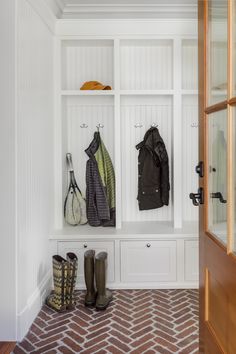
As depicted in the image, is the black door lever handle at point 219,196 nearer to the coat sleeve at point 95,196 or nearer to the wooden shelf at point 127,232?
the wooden shelf at point 127,232

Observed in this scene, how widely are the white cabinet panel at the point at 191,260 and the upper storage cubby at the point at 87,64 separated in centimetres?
182

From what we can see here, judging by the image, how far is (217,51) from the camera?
1525mm

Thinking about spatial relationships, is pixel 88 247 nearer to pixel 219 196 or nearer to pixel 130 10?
pixel 219 196

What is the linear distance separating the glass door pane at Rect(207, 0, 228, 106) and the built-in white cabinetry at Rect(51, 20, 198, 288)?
191 centimetres

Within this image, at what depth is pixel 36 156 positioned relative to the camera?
2.90 metres

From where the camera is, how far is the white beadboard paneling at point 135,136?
3.88 m

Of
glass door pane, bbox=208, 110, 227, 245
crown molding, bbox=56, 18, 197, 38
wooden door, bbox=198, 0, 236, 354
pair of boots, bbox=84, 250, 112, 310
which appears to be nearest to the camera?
wooden door, bbox=198, 0, 236, 354

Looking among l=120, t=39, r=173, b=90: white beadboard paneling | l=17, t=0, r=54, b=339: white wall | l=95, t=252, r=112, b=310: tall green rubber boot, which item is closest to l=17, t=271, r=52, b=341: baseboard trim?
l=17, t=0, r=54, b=339: white wall

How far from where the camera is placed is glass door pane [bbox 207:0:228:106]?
143 cm

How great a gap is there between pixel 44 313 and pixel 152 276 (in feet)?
3.37

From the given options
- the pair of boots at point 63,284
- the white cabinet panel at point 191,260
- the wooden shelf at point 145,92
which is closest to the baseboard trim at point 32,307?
the pair of boots at point 63,284

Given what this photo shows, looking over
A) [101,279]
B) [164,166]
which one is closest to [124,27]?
[164,166]

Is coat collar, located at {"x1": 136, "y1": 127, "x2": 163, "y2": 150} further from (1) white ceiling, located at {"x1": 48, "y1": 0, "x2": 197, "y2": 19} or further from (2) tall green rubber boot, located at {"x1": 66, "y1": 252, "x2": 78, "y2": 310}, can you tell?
(2) tall green rubber boot, located at {"x1": 66, "y1": 252, "x2": 78, "y2": 310}

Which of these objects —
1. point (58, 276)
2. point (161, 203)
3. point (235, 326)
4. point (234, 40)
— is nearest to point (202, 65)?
point (234, 40)
